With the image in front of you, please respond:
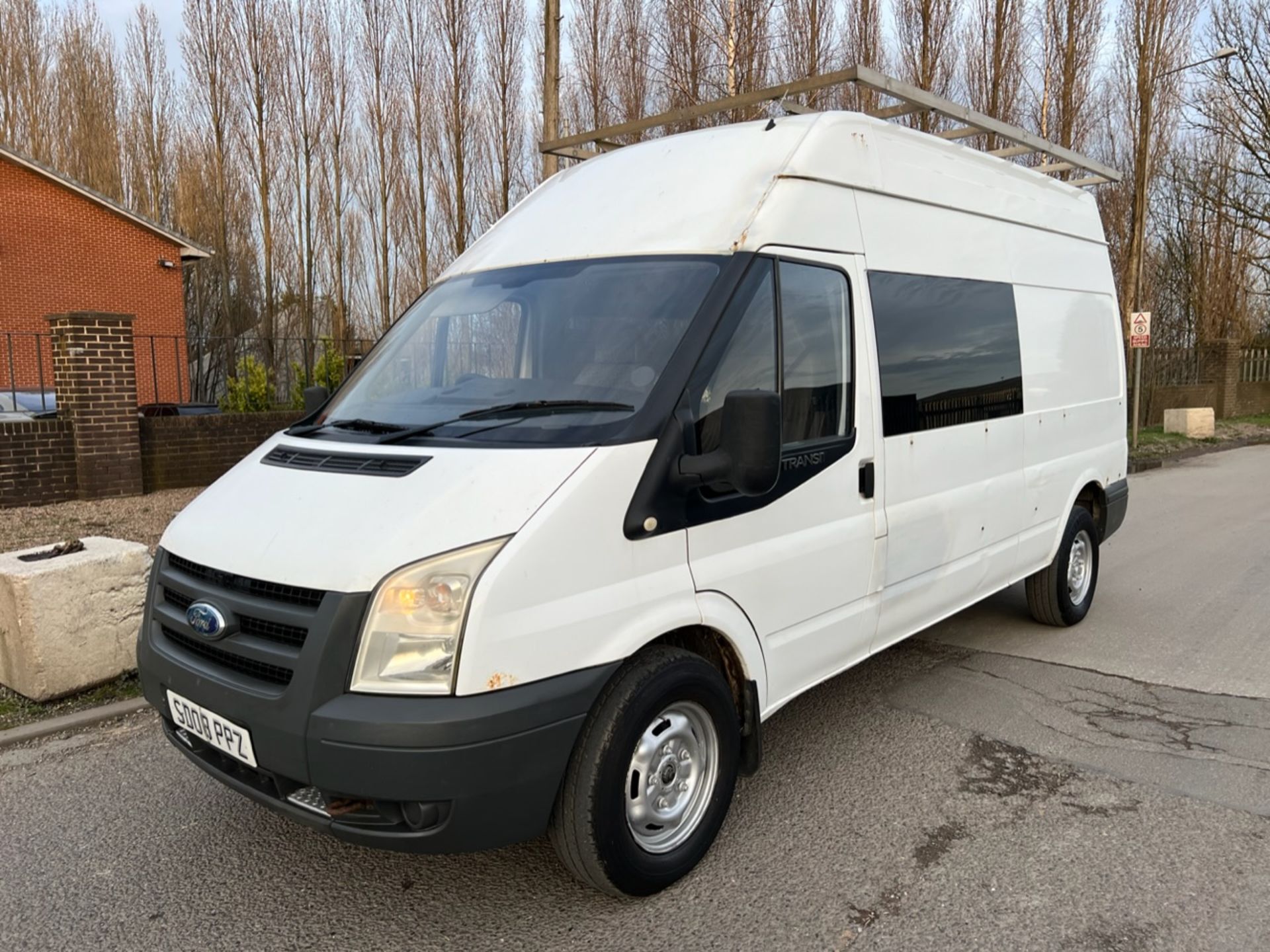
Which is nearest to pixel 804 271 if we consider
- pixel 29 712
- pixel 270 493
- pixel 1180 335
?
pixel 270 493

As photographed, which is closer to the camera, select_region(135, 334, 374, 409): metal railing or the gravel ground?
the gravel ground

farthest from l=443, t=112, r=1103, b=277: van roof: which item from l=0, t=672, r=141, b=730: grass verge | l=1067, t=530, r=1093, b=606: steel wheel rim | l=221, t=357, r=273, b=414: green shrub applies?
l=221, t=357, r=273, b=414: green shrub

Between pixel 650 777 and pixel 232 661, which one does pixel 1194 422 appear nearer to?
pixel 650 777

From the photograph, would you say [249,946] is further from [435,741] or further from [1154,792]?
[1154,792]

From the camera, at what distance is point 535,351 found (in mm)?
3480

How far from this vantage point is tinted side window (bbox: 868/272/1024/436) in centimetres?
404

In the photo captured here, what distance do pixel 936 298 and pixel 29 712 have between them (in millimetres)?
4875

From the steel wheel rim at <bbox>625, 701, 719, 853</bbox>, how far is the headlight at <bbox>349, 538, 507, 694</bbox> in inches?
29.2

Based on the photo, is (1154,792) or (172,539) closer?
(172,539)

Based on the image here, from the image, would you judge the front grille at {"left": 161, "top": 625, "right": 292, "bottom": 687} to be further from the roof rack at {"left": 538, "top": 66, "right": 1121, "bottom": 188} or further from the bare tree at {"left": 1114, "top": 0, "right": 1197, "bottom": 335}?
the bare tree at {"left": 1114, "top": 0, "right": 1197, "bottom": 335}

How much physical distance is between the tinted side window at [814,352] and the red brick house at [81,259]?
20.3m

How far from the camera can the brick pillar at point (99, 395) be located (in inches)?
366

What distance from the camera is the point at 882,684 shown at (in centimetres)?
503

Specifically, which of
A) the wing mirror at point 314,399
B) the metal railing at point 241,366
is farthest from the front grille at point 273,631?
the metal railing at point 241,366
